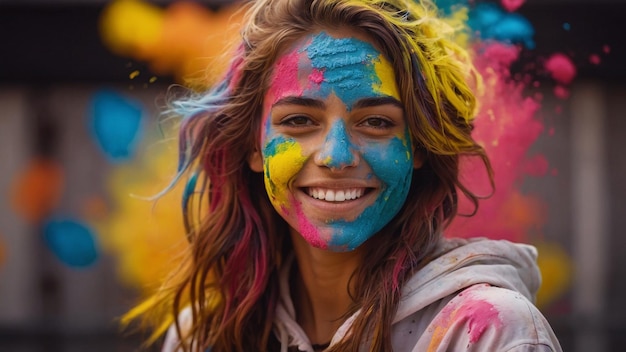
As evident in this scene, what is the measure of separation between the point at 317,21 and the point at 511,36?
0.71m

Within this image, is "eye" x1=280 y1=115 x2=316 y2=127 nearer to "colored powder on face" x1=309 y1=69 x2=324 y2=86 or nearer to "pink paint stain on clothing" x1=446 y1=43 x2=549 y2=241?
"colored powder on face" x1=309 y1=69 x2=324 y2=86

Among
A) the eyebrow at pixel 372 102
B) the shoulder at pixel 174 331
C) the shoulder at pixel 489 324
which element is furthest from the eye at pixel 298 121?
the shoulder at pixel 174 331

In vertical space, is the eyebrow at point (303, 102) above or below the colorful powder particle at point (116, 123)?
below

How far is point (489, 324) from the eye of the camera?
6.70ft

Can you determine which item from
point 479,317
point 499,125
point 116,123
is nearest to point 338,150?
point 479,317

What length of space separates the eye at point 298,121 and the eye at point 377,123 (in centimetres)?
13

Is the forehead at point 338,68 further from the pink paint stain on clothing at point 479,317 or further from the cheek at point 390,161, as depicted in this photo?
the pink paint stain on clothing at point 479,317

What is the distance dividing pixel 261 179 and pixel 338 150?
1.60 ft

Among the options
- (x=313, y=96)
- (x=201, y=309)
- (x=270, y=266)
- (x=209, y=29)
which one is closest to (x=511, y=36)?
(x=313, y=96)

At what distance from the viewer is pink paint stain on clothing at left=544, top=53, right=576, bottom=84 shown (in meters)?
2.82

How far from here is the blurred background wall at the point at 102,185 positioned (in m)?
7.88

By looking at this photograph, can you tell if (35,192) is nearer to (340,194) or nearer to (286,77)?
(286,77)

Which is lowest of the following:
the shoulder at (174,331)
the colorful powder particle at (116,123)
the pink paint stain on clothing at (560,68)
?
the shoulder at (174,331)

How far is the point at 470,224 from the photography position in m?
2.85
